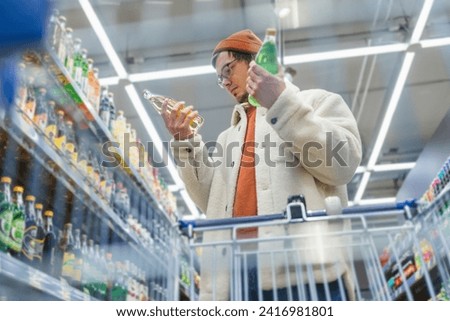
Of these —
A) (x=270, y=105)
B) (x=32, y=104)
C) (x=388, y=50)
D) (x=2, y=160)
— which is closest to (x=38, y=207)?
(x=2, y=160)

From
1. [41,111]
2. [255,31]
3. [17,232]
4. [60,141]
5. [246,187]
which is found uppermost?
[255,31]

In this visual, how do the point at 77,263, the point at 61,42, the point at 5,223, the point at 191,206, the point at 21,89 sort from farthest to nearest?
the point at 191,206
the point at 77,263
the point at 61,42
the point at 21,89
the point at 5,223

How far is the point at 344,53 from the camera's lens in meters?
3.32

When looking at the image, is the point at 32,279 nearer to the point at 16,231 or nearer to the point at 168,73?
the point at 16,231

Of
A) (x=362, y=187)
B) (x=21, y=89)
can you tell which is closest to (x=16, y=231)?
(x=21, y=89)

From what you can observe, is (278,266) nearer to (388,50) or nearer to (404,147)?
(388,50)

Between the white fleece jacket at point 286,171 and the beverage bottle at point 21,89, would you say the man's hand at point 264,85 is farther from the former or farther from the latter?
the beverage bottle at point 21,89

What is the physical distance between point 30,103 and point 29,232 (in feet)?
1.73

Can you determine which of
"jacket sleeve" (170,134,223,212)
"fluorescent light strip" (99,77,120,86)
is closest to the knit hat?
"jacket sleeve" (170,134,223,212)

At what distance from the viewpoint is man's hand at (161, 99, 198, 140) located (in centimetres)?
124

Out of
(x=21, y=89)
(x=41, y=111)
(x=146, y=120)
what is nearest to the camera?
(x=21, y=89)

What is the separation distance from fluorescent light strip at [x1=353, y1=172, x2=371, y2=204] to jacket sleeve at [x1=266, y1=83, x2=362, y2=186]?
4298 millimetres

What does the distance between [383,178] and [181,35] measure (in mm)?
3456

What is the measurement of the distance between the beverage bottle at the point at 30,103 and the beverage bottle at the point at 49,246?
0.53 metres
